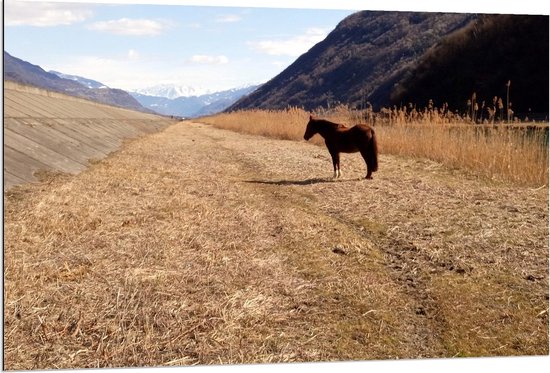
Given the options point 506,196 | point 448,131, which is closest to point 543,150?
point 506,196

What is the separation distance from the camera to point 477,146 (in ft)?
29.8

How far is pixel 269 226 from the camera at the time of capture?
17.9 feet

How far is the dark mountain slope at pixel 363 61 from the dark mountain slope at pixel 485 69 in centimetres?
159

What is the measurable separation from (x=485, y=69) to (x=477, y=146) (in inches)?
497

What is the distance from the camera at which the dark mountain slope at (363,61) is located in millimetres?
20719

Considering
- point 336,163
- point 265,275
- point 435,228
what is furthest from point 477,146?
point 265,275

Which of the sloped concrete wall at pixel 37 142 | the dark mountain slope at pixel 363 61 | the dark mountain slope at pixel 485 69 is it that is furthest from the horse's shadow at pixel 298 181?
the dark mountain slope at pixel 363 61

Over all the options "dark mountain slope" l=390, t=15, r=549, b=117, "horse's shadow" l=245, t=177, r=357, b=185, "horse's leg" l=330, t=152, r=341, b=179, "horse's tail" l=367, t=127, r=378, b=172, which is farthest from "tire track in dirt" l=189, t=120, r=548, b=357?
"dark mountain slope" l=390, t=15, r=549, b=117

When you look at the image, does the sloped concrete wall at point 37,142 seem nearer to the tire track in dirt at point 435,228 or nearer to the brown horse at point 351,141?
the tire track in dirt at point 435,228

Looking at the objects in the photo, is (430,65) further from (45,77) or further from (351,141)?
(45,77)

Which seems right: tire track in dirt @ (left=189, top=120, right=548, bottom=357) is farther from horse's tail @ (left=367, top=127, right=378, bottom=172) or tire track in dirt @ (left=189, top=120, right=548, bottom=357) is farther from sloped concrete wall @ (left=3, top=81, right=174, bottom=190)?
sloped concrete wall @ (left=3, top=81, right=174, bottom=190)

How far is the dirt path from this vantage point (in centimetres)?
298

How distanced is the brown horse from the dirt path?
156 centimetres

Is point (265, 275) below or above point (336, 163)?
below
